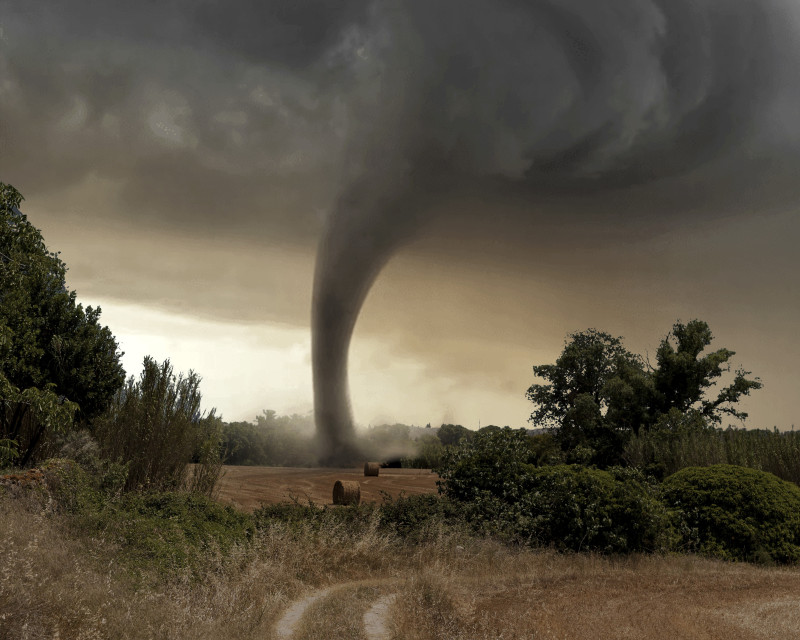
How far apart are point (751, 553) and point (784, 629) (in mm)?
6615

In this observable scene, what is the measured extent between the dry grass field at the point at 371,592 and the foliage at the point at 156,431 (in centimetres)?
468

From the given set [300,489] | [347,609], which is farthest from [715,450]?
[347,609]

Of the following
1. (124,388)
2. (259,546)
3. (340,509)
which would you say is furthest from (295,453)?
(259,546)

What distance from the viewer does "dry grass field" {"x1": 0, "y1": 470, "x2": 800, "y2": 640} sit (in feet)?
19.9

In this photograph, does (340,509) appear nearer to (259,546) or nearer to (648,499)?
(259,546)

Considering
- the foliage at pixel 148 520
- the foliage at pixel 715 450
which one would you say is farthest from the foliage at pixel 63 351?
the foliage at pixel 715 450

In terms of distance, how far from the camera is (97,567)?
795 cm

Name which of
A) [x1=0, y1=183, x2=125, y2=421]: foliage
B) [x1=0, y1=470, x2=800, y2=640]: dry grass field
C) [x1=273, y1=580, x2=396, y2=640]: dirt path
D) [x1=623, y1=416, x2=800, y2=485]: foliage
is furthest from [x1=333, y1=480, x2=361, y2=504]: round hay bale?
[x1=623, y1=416, x2=800, y2=485]: foliage

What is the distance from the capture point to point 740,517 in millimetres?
14406

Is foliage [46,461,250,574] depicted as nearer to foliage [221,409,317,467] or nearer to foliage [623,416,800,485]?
foliage [623,416,800,485]

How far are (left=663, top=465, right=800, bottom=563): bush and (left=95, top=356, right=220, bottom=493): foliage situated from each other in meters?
12.0

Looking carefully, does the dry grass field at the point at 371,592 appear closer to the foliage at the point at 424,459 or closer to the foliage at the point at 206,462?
the foliage at the point at 206,462

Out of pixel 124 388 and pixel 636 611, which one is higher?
pixel 124 388

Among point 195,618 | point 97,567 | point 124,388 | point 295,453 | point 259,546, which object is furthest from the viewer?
point 295,453
